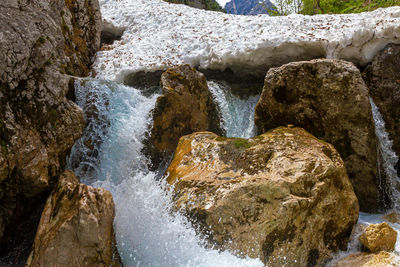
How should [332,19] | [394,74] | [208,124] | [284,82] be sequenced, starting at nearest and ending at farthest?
[284,82] < [394,74] < [208,124] < [332,19]

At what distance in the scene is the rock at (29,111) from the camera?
131 inches

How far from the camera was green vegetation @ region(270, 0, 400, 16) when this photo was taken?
9.88 metres

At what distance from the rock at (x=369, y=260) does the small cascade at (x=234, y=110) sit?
3.69 metres

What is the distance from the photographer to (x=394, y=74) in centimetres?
612

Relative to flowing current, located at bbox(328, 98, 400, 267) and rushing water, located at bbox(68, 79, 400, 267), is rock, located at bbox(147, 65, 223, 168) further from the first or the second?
flowing current, located at bbox(328, 98, 400, 267)

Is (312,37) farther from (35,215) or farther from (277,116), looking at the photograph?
(35,215)

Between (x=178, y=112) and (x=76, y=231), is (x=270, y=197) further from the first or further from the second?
(x=178, y=112)

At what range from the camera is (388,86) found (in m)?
6.14

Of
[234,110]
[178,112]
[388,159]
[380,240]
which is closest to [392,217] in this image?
[388,159]

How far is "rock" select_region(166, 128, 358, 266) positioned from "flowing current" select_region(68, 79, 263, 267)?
25 cm

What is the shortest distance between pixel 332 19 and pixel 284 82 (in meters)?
3.45

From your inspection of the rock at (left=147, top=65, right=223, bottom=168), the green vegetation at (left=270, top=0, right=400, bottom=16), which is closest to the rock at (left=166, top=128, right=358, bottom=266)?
the rock at (left=147, top=65, right=223, bottom=168)

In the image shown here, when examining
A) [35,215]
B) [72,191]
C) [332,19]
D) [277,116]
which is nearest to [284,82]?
[277,116]

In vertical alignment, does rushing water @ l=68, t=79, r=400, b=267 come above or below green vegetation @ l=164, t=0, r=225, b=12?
below
